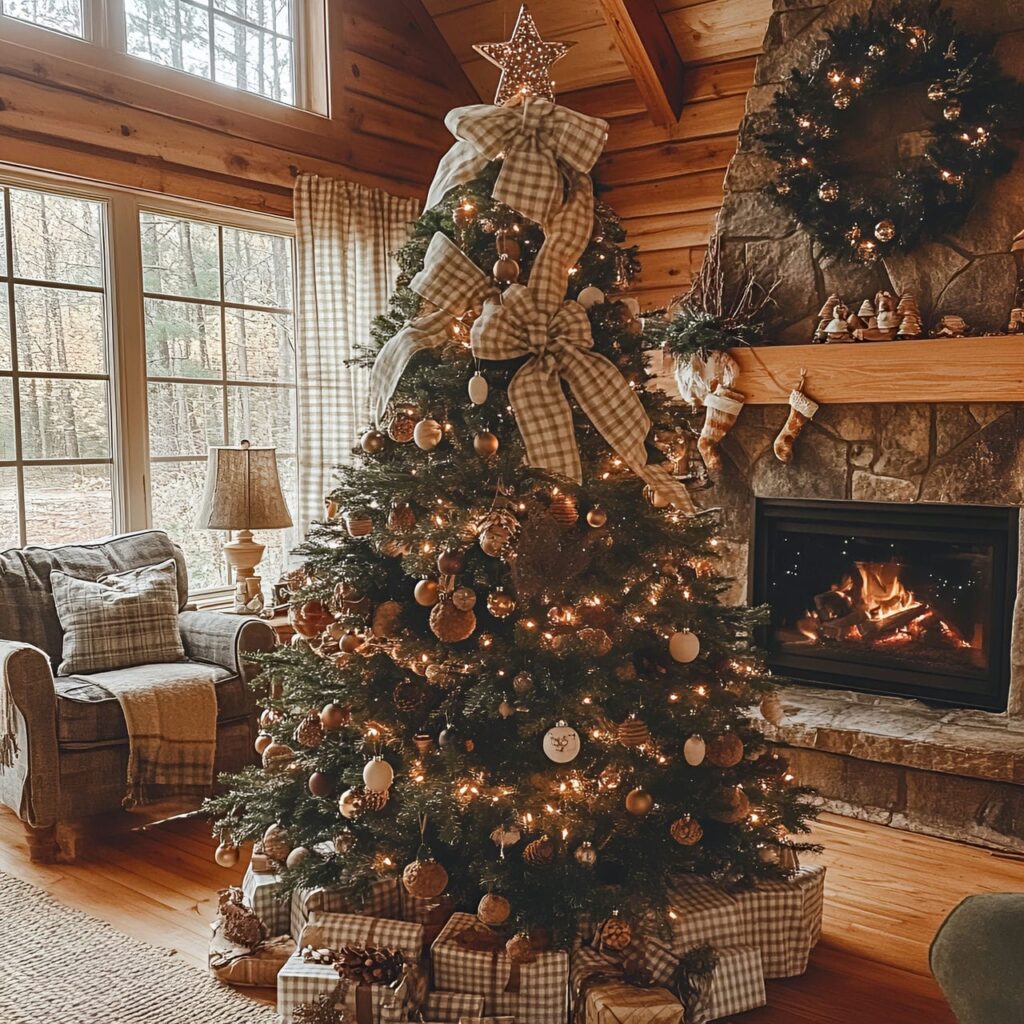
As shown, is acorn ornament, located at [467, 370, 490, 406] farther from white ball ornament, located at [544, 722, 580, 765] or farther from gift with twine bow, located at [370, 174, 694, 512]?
white ball ornament, located at [544, 722, 580, 765]

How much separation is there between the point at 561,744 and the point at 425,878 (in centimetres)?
39

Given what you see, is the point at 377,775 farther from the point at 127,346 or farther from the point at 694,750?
the point at 127,346

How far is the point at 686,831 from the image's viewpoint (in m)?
2.17

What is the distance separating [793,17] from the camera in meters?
3.59

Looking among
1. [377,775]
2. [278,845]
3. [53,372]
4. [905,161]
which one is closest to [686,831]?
[377,775]

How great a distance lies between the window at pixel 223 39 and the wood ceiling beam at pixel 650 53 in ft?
4.73

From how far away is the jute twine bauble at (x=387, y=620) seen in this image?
209 centimetres

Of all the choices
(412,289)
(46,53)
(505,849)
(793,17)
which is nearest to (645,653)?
(505,849)

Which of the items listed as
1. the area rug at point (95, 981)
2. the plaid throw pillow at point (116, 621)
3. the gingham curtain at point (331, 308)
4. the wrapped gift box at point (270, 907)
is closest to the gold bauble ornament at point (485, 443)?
the wrapped gift box at point (270, 907)

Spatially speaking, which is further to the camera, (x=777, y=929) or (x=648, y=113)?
(x=648, y=113)

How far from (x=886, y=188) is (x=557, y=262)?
Result: 185 centimetres

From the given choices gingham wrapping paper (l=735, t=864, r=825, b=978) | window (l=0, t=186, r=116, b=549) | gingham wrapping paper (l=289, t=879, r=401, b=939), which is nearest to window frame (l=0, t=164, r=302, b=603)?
window (l=0, t=186, r=116, b=549)

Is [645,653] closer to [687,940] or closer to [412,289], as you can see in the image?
[687,940]

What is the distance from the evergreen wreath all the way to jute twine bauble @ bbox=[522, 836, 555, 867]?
2312 millimetres
